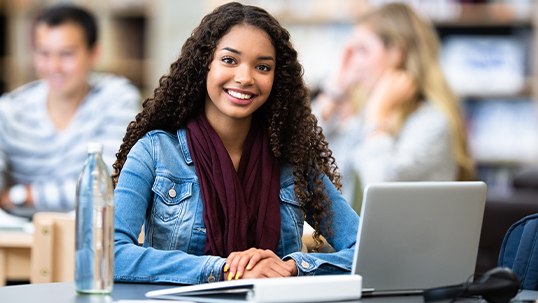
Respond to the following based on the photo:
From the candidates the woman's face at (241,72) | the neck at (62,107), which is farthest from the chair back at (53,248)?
the neck at (62,107)

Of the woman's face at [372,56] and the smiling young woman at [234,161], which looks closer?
the smiling young woman at [234,161]

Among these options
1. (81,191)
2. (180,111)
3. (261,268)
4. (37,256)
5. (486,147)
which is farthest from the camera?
(486,147)

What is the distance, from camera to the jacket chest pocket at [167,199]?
1398mm

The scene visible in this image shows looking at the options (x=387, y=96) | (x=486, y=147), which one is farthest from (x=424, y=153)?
(x=486, y=147)

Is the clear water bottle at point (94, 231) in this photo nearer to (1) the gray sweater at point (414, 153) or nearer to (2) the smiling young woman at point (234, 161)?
(2) the smiling young woman at point (234, 161)

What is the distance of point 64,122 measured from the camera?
3416mm

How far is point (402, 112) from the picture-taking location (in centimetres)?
325

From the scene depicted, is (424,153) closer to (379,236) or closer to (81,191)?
(379,236)

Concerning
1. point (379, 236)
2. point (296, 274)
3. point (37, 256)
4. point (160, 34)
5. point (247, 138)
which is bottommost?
point (37, 256)

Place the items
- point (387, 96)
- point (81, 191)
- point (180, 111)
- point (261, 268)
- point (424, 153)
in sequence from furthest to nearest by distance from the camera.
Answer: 1. point (387, 96)
2. point (424, 153)
3. point (180, 111)
4. point (261, 268)
5. point (81, 191)

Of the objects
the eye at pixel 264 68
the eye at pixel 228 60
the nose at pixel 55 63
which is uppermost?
the nose at pixel 55 63

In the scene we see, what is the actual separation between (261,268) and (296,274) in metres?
0.08

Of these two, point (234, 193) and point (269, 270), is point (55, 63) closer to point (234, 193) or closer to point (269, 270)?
point (234, 193)

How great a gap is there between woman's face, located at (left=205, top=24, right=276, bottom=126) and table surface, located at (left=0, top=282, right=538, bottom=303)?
485mm
